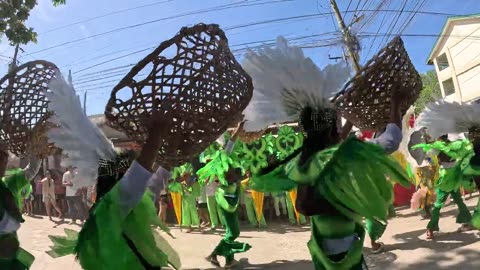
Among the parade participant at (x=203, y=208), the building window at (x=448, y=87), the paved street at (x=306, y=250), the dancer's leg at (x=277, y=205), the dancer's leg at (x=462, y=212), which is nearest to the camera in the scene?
the paved street at (x=306, y=250)

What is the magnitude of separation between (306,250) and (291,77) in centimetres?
419

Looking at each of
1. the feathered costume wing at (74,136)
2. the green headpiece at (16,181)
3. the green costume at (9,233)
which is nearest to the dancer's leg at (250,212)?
the green headpiece at (16,181)

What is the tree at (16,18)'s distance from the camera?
634 centimetres

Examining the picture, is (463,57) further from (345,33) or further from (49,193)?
(49,193)

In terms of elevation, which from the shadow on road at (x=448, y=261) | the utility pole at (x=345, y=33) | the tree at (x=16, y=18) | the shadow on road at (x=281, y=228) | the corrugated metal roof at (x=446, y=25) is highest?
the corrugated metal roof at (x=446, y=25)

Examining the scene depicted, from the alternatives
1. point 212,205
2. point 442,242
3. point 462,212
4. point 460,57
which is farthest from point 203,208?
point 460,57

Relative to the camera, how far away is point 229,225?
532cm

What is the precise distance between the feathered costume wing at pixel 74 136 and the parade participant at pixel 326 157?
900mm

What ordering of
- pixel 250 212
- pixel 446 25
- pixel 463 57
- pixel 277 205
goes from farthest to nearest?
pixel 446 25 → pixel 463 57 → pixel 277 205 → pixel 250 212

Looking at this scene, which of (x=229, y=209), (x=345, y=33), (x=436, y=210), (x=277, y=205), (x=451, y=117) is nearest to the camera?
(x=451, y=117)

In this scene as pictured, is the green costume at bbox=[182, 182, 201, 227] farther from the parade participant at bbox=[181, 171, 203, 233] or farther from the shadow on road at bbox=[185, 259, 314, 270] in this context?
the shadow on road at bbox=[185, 259, 314, 270]

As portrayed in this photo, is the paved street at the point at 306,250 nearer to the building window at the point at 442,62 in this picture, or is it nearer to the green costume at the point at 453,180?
the green costume at the point at 453,180

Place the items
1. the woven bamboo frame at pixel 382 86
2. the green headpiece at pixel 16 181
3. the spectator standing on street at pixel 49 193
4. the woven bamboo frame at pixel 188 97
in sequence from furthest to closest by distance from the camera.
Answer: the spectator standing on street at pixel 49 193, the green headpiece at pixel 16 181, the woven bamboo frame at pixel 382 86, the woven bamboo frame at pixel 188 97

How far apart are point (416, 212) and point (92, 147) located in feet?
25.4
